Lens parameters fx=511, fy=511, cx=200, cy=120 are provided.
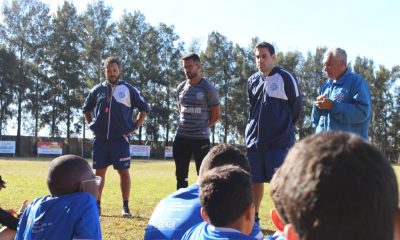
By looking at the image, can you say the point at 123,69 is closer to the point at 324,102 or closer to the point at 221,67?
the point at 221,67

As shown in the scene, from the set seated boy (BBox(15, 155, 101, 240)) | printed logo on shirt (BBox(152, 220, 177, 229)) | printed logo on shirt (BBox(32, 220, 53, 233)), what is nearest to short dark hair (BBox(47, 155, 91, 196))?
seated boy (BBox(15, 155, 101, 240))

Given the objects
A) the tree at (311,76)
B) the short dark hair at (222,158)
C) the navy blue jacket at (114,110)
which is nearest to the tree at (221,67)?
the tree at (311,76)

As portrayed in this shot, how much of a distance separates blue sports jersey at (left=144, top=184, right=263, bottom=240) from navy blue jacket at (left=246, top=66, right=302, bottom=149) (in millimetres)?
2898

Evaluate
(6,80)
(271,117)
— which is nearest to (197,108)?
(271,117)

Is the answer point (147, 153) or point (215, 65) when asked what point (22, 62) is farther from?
point (215, 65)

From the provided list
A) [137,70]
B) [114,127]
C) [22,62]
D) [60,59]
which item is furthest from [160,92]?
[114,127]

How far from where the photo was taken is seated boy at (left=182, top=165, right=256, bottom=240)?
94.3 inches

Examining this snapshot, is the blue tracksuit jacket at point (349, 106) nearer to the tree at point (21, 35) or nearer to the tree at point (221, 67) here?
the tree at point (21, 35)

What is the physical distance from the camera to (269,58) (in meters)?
6.39

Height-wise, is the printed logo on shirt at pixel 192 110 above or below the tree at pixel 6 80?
below

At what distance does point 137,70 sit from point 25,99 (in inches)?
483

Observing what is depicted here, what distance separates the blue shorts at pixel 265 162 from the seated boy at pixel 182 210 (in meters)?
2.59

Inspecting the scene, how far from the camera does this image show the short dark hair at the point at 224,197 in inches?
94.6

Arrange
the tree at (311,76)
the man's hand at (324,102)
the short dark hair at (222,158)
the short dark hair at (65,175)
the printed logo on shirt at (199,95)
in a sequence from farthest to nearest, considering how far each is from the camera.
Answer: the tree at (311,76) → the printed logo on shirt at (199,95) → the man's hand at (324,102) → the short dark hair at (222,158) → the short dark hair at (65,175)
